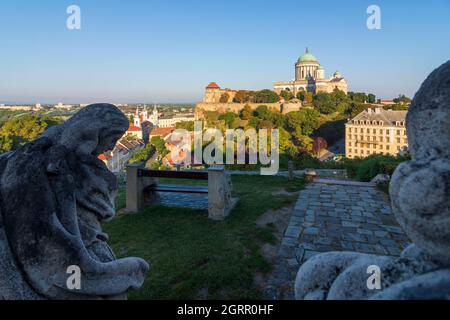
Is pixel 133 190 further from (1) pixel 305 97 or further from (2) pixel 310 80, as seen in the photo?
(2) pixel 310 80

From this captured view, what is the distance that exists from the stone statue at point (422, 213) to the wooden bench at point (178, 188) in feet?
17.1

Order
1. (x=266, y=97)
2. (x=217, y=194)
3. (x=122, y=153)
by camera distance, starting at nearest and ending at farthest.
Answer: (x=217, y=194) → (x=122, y=153) → (x=266, y=97)

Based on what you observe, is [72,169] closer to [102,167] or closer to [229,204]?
[102,167]

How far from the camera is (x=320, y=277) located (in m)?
1.45

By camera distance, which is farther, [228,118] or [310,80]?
[310,80]

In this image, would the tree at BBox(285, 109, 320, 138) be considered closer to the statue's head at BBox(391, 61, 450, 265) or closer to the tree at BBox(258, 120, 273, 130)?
the tree at BBox(258, 120, 273, 130)

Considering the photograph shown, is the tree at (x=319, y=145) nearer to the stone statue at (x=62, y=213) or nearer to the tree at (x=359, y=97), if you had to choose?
the tree at (x=359, y=97)

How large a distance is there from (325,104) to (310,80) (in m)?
20.8

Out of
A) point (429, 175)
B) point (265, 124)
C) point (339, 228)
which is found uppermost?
point (265, 124)

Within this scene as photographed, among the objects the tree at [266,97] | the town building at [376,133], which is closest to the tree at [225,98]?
the tree at [266,97]

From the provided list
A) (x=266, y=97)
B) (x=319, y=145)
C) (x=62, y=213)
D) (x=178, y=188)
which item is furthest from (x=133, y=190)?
(x=266, y=97)

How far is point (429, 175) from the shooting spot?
1134 millimetres

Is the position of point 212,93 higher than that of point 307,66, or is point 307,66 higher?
point 307,66

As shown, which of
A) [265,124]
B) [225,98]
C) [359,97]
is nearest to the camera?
[265,124]
